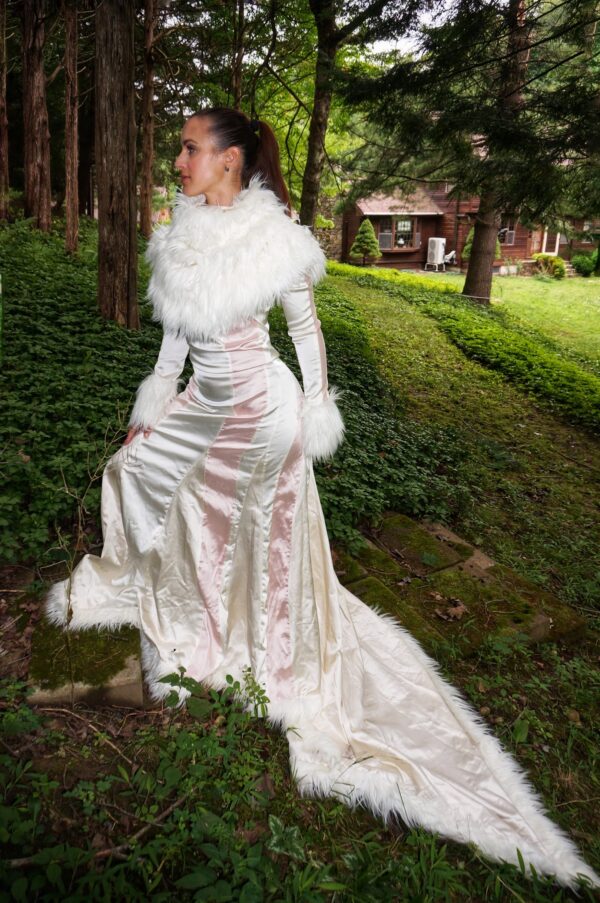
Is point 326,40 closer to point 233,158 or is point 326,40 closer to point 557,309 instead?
point 233,158

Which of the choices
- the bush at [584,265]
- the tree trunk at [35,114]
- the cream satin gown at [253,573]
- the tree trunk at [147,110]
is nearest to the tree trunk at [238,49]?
the tree trunk at [147,110]

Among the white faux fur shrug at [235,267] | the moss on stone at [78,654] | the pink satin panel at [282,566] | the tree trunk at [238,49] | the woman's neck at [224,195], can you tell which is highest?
the tree trunk at [238,49]

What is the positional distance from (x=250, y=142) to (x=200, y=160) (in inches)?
8.4

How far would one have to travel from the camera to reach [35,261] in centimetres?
844

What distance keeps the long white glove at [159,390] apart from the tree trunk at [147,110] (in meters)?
9.62

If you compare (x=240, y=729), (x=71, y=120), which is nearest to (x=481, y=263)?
(x=71, y=120)

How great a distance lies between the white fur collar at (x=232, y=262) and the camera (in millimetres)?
2096

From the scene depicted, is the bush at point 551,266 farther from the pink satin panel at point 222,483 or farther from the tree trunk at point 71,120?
the pink satin panel at point 222,483

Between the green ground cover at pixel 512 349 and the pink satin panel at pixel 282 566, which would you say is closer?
the pink satin panel at pixel 282 566

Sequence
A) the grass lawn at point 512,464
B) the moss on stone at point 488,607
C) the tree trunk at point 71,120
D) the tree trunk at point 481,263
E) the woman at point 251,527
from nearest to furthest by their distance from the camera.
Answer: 1. the woman at point 251,527
2. the moss on stone at point 488,607
3. the grass lawn at point 512,464
4. the tree trunk at point 71,120
5. the tree trunk at point 481,263

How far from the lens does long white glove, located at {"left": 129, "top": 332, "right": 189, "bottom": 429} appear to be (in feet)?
7.84

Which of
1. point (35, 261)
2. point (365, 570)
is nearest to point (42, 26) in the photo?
point (35, 261)

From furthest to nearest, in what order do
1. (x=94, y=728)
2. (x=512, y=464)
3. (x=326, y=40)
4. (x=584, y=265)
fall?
(x=584, y=265) → (x=326, y=40) → (x=512, y=464) → (x=94, y=728)

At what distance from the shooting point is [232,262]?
2.11 m
